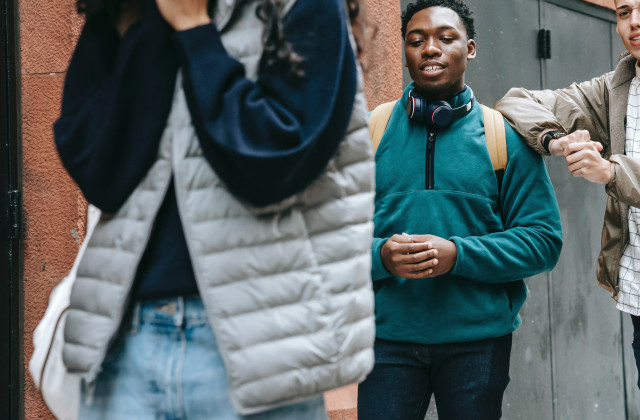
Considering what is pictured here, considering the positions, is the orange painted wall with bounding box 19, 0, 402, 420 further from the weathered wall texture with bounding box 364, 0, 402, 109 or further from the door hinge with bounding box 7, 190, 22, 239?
the weathered wall texture with bounding box 364, 0, 402, 109

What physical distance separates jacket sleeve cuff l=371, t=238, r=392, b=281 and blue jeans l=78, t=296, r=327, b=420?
1.19m

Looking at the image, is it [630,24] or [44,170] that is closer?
[630,24]

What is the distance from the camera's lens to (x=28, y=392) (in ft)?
11.4

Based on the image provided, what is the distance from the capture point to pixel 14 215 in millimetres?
3471

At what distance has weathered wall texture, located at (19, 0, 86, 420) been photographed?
3480 mm

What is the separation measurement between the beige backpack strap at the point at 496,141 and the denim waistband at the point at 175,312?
1.57m

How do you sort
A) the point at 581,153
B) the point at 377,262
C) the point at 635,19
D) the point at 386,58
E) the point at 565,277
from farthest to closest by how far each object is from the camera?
the point at 565,277
the point at 386,58
the point at 635,19
the point at 581,153
the point at 377,262

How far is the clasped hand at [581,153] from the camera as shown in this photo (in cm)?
284

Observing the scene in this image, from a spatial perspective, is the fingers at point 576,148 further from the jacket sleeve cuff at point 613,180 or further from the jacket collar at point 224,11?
the jacket collar at point 224,11

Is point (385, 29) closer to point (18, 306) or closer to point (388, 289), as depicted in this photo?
point (388, 289)

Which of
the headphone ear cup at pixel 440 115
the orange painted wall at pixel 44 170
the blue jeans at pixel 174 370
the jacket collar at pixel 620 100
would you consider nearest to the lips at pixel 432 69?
the headphone ear cup at pixel 440 115

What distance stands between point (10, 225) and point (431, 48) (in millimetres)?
1889

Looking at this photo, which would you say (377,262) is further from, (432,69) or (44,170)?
(44,170)

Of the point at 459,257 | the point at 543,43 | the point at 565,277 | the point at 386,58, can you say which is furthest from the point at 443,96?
the point at 565,277
